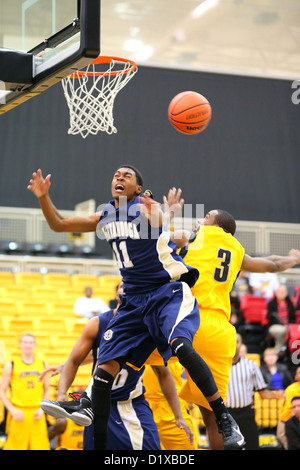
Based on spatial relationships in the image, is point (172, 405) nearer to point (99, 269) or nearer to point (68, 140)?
point (99, 269)

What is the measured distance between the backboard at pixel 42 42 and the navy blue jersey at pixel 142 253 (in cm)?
118

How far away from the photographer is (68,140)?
18844 millimetres

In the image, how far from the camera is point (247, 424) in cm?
887

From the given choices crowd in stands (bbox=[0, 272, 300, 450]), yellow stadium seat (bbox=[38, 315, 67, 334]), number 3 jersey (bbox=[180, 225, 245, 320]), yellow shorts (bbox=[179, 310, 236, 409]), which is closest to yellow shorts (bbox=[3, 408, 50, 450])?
crowd in stands (bbox=[0, 272, 300, 450])

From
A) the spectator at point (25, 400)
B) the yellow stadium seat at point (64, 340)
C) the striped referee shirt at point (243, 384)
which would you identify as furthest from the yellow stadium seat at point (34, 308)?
the striped referee shirt at point (243, 384)

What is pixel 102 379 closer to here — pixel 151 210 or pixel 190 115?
pixel 151 210

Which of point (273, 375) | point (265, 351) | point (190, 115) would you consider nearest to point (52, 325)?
point (265, 351)

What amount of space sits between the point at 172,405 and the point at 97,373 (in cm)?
118

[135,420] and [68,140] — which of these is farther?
[68,140]

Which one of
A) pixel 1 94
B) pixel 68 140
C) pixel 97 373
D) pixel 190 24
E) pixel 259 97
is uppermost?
pixel 190 24

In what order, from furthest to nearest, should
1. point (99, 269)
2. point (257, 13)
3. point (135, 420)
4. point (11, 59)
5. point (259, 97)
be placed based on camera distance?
1. point (259, 97)
2. point (257, 13)
3. point (99, 269)
4. point (135, 420)
5. point (11, 59)

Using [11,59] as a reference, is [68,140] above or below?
above

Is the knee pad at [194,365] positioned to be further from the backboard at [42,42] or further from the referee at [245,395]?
the referee at [245,395]
